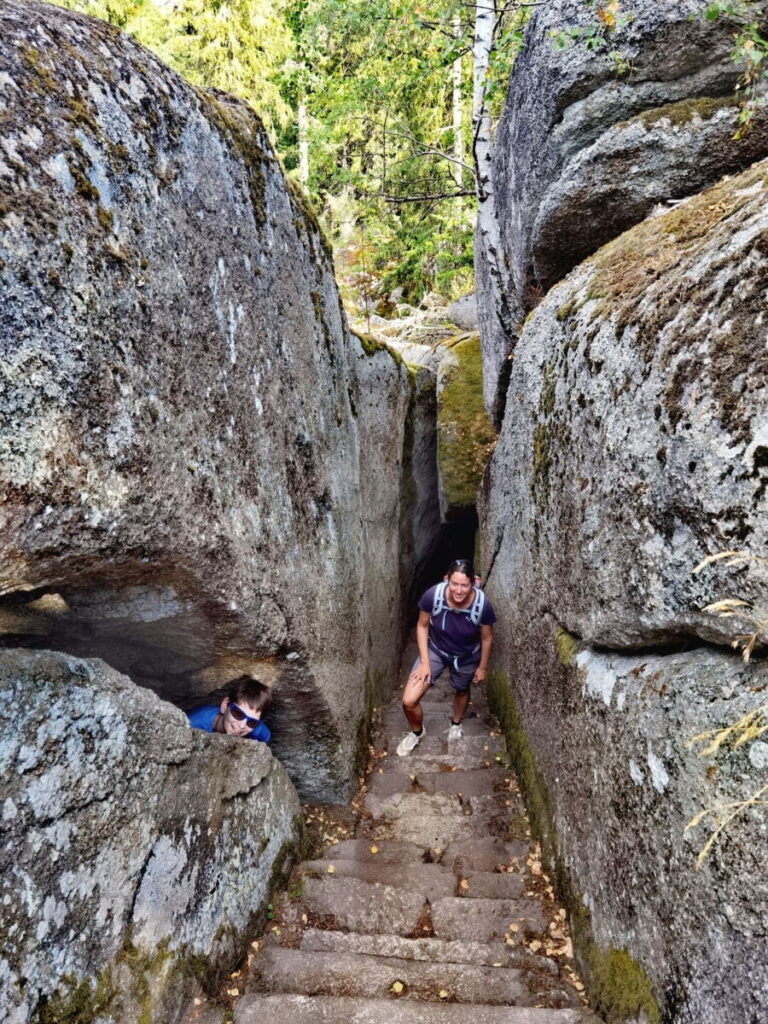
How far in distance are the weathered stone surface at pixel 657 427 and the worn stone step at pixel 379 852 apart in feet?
7.60

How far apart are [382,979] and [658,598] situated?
274 centimetres

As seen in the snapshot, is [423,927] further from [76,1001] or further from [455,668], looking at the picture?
[455,668]

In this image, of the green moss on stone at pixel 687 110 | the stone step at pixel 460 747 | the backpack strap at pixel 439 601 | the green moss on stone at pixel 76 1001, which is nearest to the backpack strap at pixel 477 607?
the backpack strap at pixel 439 601

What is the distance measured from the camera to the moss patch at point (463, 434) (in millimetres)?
10297

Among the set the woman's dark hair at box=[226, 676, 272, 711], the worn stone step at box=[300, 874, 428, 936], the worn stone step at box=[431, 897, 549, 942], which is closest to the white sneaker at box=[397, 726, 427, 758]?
the worn stone step at box=[300, 874, 428, 936]

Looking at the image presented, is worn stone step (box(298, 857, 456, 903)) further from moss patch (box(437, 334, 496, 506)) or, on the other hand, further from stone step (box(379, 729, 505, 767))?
moss patch (box(437, 334, 496, 506))

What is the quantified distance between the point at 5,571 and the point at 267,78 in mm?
21438

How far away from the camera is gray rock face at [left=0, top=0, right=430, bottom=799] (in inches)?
96.7

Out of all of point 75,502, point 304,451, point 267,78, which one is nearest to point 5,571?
point 75,502

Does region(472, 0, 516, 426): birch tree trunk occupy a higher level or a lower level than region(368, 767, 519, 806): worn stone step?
higher

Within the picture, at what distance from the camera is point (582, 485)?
13.1 ft

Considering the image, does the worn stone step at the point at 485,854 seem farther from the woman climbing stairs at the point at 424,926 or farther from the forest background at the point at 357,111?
the forest background at the point at 357,111

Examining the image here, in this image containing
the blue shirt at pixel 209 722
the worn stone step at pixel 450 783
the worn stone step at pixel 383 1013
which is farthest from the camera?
the worn stone step at pixel 450 783

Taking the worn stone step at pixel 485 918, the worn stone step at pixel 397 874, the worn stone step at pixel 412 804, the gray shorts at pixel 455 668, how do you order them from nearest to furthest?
the worn stone step at pixel 485 918
the worn stone step at pixel 397 874
the worn stone step at pixel 412 804
the gray shorts at pixel 455 668
